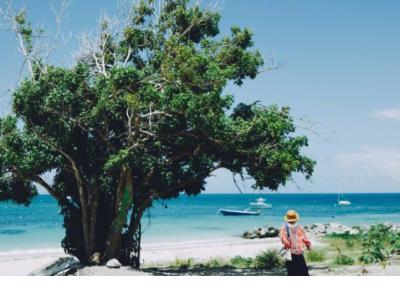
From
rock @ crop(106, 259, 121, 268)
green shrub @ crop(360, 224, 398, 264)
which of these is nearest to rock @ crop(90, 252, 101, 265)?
rock @ crop(106, 259, 121, 268)

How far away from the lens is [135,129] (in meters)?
13.1

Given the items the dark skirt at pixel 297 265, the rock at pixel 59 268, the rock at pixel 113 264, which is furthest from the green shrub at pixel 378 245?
the rock at pixel 59 268

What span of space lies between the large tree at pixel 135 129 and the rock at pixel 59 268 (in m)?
1.30

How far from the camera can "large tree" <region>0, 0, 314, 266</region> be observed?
40.3 ft

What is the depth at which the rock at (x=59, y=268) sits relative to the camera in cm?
1204

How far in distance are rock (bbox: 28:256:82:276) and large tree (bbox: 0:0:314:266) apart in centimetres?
130

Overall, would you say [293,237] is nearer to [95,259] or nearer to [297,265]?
[297,265]

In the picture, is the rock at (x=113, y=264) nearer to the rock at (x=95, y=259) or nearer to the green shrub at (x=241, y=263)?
A: the rock at (x=95, y=259)

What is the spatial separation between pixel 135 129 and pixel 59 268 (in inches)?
161

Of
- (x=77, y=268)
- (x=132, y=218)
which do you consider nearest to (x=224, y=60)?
(x=132, y=218)

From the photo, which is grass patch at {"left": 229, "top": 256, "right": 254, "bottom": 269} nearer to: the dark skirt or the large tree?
the large tree

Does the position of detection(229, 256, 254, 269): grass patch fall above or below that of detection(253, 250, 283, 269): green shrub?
below

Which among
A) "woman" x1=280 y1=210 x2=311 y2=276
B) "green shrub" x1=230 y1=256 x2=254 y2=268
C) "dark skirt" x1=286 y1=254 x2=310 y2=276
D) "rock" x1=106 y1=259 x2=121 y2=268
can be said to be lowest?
"green shrub" x1=230 y1=256 x2=254 y2=268
